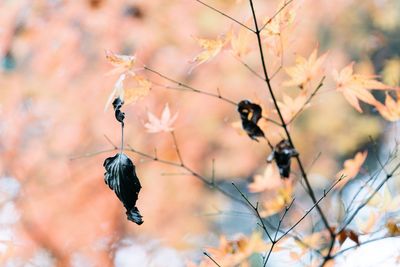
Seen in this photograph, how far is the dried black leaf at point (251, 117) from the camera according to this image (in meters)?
0.95

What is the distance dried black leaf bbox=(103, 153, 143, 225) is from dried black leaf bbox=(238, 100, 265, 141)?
0.32m

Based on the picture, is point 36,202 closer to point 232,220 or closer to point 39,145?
point 39,145

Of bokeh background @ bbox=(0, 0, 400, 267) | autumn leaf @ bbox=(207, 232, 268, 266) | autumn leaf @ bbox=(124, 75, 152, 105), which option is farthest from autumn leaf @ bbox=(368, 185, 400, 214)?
bokeh background @ bbox=(0, 0, 400, 267)

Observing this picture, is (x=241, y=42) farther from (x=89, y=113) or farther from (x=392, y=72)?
(x=89, y=113)

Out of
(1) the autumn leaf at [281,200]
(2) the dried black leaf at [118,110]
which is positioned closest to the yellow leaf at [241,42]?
(2) the dried black leaf at [118,110]

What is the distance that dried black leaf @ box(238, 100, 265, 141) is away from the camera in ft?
3.11

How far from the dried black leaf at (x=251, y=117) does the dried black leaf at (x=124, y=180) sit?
316 mm

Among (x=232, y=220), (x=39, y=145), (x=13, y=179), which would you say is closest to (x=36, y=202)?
(x=13, y=179)

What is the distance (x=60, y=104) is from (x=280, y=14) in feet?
5.81

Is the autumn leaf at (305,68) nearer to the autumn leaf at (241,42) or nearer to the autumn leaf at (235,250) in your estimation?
the autumn leaf at (241,42)

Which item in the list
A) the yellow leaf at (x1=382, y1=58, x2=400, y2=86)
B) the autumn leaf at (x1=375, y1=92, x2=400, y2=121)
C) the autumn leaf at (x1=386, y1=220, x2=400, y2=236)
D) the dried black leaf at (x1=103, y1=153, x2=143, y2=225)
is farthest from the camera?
the yellow leaf at (x1=382, y1=58, x2=400, y2=86)

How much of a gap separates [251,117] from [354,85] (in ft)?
0.90

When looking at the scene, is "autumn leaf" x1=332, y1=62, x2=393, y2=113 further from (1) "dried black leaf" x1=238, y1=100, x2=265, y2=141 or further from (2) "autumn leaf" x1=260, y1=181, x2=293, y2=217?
(2) "autumn leaf" x1=260, y1=181, x2=293, y2=217

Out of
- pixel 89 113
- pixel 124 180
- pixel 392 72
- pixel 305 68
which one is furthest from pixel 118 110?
pixel 89 113
